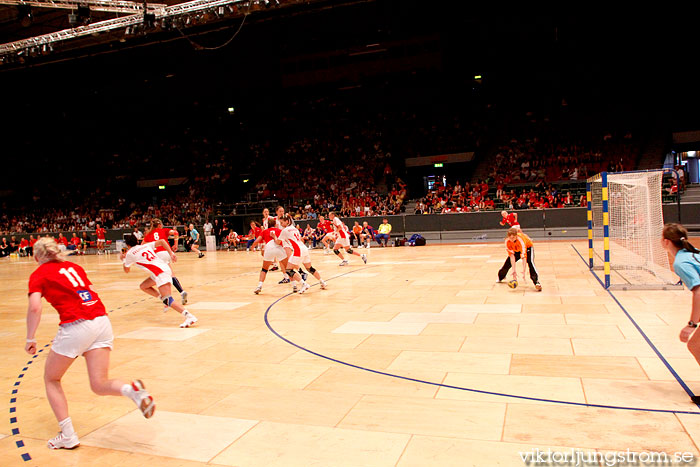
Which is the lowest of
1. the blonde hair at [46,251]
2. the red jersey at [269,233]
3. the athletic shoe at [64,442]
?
the athletic shoe at [64,442]

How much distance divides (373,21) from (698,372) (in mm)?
29208

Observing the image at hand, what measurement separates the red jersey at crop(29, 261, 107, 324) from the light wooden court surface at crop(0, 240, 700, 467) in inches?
44.0

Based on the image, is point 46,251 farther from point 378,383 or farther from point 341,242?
point 341,242

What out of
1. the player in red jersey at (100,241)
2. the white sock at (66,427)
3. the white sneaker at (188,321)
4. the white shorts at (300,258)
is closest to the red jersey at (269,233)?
the white shorts at (300,258)

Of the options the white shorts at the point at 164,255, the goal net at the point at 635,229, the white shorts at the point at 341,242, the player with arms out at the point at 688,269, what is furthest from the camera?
the white shorts at the point at 341,242

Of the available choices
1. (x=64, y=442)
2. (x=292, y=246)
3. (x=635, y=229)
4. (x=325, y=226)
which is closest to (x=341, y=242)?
(x=292, y=246)

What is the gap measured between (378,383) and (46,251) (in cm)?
335

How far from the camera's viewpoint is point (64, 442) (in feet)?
13.5

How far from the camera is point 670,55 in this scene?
34.0 m

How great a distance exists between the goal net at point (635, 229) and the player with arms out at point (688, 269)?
19.1ft

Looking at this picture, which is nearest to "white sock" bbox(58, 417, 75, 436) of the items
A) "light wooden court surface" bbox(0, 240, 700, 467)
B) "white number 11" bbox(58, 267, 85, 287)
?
"light wooden court surface" bbox(0, 240, 700, 467)

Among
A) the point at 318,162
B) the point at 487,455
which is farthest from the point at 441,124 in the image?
the point at 487,455

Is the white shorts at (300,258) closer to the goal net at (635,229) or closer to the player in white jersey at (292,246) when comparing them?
the player in white jersey at (292,246)

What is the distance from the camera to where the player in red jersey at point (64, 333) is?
410 centimetres
